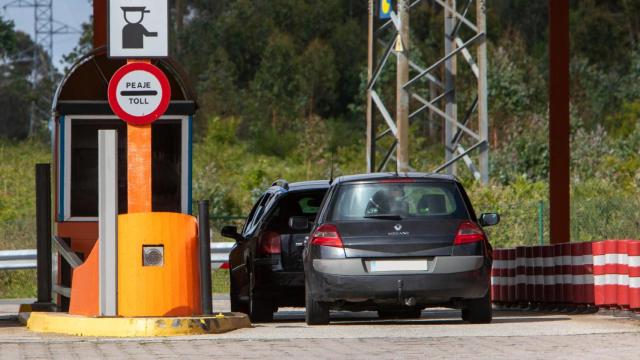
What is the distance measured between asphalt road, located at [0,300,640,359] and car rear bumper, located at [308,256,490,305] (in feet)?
1.02

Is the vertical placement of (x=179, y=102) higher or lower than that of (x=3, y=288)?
higher

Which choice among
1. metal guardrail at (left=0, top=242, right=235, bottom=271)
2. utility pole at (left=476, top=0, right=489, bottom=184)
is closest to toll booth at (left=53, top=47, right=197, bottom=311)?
metal guardrail at (left=0, top=242, right=235, bottom=271)

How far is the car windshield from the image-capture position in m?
16.1

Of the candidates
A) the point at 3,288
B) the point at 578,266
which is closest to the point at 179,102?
the point at 578,266

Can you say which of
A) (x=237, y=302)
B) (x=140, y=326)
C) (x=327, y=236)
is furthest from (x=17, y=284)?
(x=140, y=326)

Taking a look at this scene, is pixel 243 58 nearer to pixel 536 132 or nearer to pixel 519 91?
pixel 519 91

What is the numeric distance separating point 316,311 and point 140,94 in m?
2.99

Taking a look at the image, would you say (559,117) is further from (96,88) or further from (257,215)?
(96,88)

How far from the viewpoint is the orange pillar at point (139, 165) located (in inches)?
583

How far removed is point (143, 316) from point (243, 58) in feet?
226

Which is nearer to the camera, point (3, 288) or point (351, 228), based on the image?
point (351, 228)

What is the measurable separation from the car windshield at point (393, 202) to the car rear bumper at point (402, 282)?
551 millimetres

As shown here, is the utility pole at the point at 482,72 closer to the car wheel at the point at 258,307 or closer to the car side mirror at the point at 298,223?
the car wheel at the point at 258,307

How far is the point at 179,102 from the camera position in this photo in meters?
18.9
